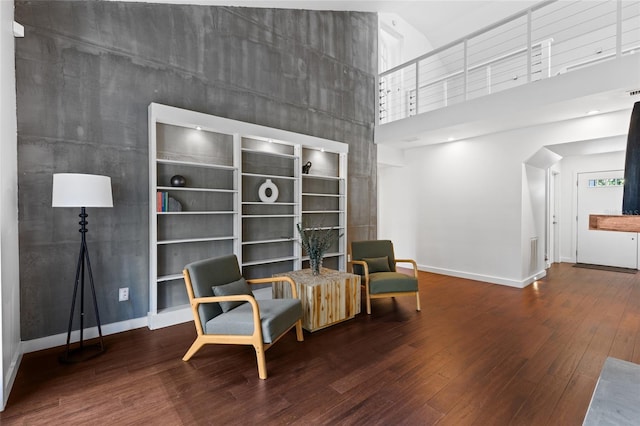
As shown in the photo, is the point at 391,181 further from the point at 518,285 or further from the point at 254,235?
the point at 254,235

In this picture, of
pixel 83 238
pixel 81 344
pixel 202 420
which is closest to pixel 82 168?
pixel 83 238

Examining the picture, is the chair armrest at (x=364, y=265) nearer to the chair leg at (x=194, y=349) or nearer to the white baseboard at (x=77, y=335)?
the chair leg at (x=194, y=349)

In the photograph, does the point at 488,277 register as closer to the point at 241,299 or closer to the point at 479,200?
the point at 479,200

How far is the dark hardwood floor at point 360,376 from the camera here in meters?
2.00

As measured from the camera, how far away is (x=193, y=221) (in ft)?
12.6

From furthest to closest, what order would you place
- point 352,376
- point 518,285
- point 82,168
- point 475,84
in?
1. point 475,84
2. point 518,285
3. point 82,168
4. point 352,376

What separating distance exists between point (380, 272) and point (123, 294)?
3055 millimetres

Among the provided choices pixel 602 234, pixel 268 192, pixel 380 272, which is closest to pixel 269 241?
pixel 268 192

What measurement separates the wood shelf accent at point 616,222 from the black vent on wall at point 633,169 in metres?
0.03

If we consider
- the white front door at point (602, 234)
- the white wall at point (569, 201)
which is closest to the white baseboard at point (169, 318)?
the white front door at point (602, 234)

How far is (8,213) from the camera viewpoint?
7.73 ft

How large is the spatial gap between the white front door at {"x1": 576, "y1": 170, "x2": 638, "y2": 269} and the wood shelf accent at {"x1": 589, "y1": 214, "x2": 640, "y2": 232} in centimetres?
691

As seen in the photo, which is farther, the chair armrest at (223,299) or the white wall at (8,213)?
the chair armrest at (223,299)

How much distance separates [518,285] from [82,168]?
6219 mm
